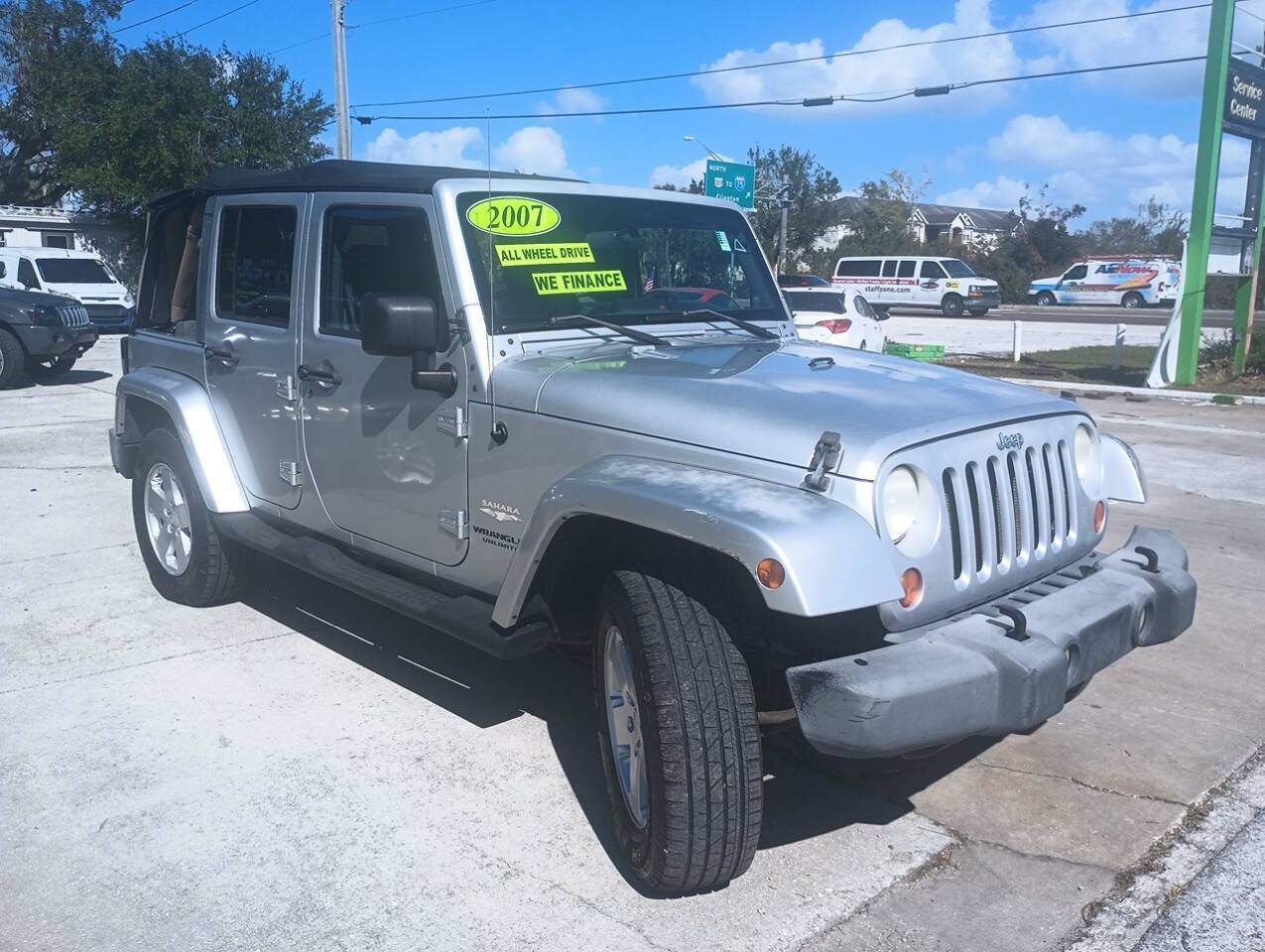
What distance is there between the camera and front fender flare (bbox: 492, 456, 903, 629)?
271cm

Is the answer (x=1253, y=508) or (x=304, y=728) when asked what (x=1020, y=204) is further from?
(x=304, y=728)

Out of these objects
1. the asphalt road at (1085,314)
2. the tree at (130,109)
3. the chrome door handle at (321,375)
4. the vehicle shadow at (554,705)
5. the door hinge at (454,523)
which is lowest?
the asphalt road at (1085,314)

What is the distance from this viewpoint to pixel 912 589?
3.03m

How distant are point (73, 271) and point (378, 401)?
22.3 metres

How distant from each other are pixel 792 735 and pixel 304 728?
1902 millimetres

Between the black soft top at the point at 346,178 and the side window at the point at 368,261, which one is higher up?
the black soft top at the point at 346,178

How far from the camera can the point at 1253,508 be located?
821cm

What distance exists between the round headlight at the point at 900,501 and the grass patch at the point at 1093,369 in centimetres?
1470

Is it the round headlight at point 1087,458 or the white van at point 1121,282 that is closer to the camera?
the round headlight at point 1087,458

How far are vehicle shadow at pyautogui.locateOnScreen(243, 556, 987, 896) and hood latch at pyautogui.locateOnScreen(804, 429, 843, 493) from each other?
2.61ft

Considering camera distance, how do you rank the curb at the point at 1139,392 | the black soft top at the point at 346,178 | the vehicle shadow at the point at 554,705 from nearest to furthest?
the vehicle shadow at the point at 554,705
the black soft top at the point at 346,178
the curb at the point at 1139,392

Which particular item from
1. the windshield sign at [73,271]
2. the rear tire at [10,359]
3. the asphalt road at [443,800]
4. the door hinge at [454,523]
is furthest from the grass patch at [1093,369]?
the windshield sign at [73,271]

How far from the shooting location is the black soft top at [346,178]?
4145 mm

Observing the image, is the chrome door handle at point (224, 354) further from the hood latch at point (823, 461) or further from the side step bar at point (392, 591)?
the hood latch at point (823, 461)
